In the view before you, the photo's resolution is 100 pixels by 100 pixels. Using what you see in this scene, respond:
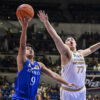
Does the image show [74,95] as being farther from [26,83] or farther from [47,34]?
[47,34]

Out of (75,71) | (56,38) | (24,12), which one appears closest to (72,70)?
(75,71)

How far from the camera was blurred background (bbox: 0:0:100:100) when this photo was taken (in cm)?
1658

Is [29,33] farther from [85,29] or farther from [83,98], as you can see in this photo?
[83,98]

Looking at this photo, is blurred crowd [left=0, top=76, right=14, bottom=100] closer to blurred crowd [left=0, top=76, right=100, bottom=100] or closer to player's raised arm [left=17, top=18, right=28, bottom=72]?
blurred crowd [left=0, top=76, right=100, bottom=100]

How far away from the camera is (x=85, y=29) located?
64.6 feet

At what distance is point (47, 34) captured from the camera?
18.7 metres

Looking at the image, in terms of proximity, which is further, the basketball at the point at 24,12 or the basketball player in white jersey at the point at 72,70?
the basketball player in white jersey at the point at 72,70

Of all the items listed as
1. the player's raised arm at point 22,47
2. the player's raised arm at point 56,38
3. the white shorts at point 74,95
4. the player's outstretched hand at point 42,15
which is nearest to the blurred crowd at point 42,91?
the white shorts at point 74,95

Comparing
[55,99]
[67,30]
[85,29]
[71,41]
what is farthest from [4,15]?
[71,41]

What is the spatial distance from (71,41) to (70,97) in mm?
1094

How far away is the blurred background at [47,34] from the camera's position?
1658 cm

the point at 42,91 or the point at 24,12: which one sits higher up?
the point at 24,12

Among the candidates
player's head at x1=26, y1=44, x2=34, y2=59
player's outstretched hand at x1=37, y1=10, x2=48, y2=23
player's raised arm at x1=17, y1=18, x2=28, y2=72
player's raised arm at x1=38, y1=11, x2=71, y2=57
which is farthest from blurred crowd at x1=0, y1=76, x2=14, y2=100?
player's raised arm at x1=17, y1=18, x2=28, y2=72

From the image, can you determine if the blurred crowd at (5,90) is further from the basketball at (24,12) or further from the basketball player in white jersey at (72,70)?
the basketball at (24,12)
